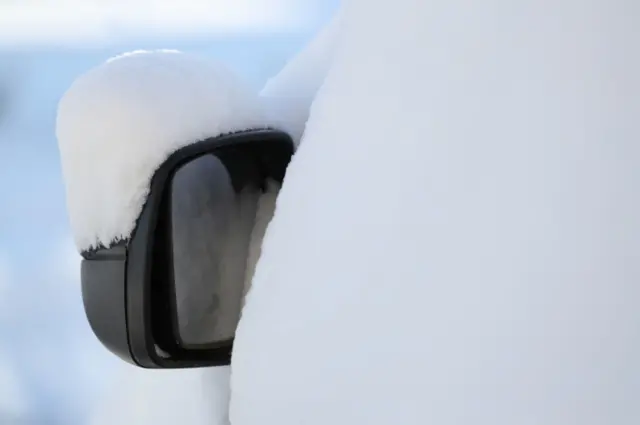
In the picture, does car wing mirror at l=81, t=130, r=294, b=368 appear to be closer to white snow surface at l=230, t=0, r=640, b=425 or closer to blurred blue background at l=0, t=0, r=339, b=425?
white snow surface at l=230, t=0, r=640, b=425

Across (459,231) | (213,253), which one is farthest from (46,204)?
(459,231)

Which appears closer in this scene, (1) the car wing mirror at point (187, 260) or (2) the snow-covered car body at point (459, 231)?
(2) the snow-covered car body at point (459, 231)

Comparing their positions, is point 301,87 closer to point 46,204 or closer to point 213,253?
point 213,253

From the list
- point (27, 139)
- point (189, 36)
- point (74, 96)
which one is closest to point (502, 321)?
point (74, 96)

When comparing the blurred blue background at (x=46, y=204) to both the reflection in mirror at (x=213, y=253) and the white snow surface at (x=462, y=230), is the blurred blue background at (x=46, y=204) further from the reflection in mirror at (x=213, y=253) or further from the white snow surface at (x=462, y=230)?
the white snow surface at (x=462, y=230)

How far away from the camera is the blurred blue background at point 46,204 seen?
91cm

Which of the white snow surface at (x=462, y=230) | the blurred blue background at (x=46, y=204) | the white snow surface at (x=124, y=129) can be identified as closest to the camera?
the white snow surface at (x=462, y=230)

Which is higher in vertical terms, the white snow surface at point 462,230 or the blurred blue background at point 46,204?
the white snow surface at point 462,230

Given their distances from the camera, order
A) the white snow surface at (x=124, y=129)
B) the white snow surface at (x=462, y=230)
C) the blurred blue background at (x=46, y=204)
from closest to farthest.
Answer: the white snow surface at (x=462, y=230), the white snow surface at (x=124, y=129), the blurred blue background at (x=46, y=204)

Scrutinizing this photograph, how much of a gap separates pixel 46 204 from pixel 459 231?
73 centimetres

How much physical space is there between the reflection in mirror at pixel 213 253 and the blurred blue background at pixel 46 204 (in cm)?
42

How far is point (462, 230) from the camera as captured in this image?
0.34 metres

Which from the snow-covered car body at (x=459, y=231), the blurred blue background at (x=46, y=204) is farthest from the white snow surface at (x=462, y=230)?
the blurred blue background at (x=46, y=204)

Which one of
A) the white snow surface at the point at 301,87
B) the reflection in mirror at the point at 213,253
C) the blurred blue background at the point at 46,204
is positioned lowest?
the blurred blue background at the point at 46,204
